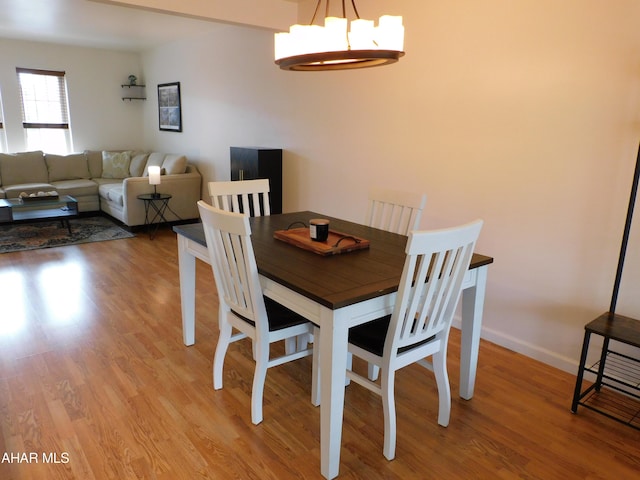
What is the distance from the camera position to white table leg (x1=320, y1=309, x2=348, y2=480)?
5.12 feet

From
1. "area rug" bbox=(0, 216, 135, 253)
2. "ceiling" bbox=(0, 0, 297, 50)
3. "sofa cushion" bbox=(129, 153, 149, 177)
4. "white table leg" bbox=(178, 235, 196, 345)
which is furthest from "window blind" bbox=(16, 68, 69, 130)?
"white table leg" bbox=(178, 235, 196, 345)

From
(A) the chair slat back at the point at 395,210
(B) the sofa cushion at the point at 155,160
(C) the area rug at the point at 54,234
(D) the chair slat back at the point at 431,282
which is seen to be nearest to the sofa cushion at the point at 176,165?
(B) the sofa cushion at the point at 155,160

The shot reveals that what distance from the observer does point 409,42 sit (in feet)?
9.84

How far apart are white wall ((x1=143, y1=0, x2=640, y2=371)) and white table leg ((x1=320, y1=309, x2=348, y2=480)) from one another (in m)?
1.53

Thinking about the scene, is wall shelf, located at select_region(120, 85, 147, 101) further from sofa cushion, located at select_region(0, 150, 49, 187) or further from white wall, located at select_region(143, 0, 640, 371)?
white wall, located at select_region(143, 0, 640, 371)

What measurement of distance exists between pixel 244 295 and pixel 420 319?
2.47 ft

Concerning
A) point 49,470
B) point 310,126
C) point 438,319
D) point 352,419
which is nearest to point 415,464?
point 352,419

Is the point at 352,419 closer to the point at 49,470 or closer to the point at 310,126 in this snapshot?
the point at 49,470

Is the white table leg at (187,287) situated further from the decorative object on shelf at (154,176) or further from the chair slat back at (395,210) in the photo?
the decorative object on shelf at (154,176)

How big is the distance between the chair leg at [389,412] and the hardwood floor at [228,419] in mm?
46

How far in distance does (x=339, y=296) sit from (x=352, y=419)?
823 millimetres

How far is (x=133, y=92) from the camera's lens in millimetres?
7137

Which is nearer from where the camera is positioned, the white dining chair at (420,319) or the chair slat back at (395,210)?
the white dining chair at (420,319)

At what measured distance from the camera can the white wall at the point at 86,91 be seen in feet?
20.2
